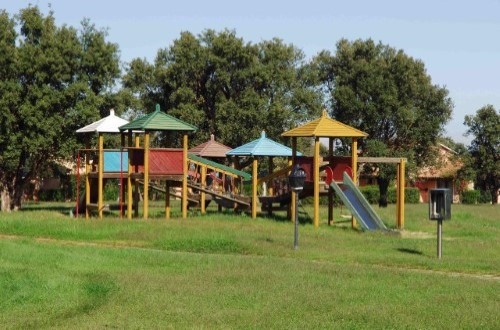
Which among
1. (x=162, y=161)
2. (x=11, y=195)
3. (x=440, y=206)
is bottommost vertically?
(x=440, y=206)

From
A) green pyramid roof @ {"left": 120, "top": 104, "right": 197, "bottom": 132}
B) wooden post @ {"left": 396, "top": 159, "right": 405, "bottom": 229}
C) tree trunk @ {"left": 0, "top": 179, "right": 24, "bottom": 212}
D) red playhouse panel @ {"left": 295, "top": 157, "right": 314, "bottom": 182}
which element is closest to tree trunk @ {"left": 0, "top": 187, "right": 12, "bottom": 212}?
tree trunk @ {"left": 0, "top": 179, "right": 24, "bottom": 212}

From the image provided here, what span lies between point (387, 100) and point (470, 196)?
84.6ft

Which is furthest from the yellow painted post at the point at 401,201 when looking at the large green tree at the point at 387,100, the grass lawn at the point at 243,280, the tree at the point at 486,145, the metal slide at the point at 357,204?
the tree at the point at 486,145

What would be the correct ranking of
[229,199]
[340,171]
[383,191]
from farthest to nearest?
[383,191], [229,199], [340,171]

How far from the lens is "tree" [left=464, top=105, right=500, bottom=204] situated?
75875 mm

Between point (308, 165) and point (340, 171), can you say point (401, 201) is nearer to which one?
point (340, 171)

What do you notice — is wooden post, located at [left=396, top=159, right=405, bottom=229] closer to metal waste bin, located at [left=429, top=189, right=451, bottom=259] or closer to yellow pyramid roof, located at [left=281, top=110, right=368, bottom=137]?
yellow pyramid roof, located at [left=281, top=110, right=368, bottom=137]

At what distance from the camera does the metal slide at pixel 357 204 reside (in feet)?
95.1

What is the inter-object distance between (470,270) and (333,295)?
5363mm

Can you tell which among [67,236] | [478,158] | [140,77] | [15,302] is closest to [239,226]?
[67,236]

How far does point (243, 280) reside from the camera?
1585cm

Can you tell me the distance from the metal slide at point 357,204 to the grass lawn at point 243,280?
2.22 m

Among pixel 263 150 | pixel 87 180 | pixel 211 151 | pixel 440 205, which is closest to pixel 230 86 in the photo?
pixel 211 151

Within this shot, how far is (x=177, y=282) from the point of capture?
1551 cm
